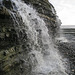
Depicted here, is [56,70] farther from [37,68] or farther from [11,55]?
[11,55]

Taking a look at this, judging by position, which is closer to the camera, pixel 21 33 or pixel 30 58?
pixel 21 33

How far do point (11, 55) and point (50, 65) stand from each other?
408 centimetres

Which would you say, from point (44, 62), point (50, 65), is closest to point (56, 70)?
point (50, 65)

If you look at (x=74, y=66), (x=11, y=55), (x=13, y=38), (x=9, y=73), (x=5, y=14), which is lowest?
(x=74, y=66)

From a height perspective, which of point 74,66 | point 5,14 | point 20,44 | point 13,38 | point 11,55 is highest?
point 5,14

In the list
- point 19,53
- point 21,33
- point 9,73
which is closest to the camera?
point 9,73

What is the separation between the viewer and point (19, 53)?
7371 mm

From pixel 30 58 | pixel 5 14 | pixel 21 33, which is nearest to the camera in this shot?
pixel 5 14

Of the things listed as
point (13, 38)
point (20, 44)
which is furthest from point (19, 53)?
point (13, 38)

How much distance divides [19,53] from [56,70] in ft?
10.7

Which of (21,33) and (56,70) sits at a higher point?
(21,33)

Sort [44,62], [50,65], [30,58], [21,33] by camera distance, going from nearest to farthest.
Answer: [21,33], [30,58], [50,65], [44,62]

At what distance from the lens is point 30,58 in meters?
8.41

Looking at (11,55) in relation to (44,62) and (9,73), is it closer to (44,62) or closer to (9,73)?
(9,73)
